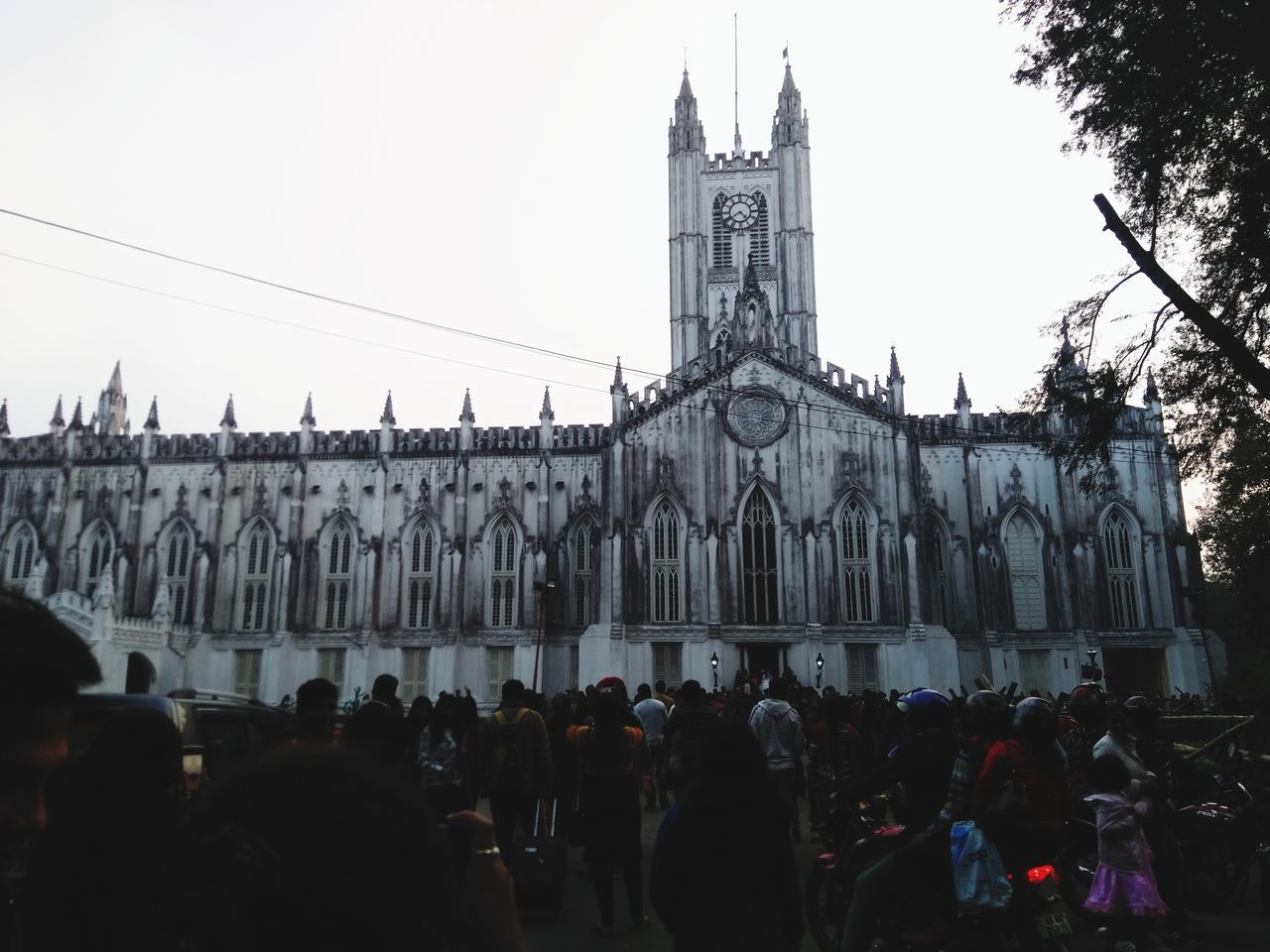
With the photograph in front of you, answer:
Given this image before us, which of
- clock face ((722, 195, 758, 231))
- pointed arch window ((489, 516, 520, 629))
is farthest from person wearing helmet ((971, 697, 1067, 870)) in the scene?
clock face ((722, 195, 758, 231))

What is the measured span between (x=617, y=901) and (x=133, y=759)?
7.80m

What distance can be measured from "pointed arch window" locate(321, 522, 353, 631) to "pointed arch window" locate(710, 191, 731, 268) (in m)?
28.3

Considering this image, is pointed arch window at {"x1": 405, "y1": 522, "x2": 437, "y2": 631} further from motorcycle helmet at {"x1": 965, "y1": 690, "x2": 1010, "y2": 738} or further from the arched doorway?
motorcycle helmet at {"x1": 965, "y1": 690, "x2": 1010, "y2": 738}

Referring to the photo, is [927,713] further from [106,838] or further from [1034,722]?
[106,838]

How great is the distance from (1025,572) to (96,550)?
35.2 m

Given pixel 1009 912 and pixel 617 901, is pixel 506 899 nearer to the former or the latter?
pixel 1009 912

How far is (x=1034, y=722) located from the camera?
6504 mm

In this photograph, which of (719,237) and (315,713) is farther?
(719,237)

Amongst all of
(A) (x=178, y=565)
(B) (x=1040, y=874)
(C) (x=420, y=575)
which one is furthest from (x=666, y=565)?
(B) (x=1040, y=874)

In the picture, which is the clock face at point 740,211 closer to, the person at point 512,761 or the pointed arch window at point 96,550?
the pointed arch window at point 96,550

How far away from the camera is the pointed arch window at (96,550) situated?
37.9 meters

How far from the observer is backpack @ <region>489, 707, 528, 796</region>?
9.22 m

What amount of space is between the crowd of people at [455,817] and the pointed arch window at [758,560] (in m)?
20.5

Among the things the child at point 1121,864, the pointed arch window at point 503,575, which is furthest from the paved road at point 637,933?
the pointed arch window at point 503,575
